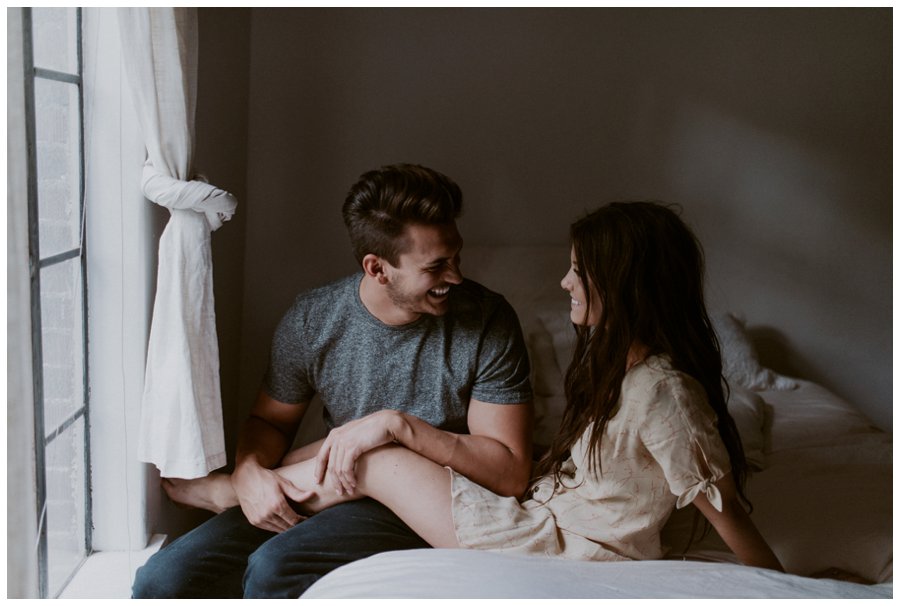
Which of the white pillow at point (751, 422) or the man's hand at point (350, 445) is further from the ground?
the man's hand at point (350, 445)

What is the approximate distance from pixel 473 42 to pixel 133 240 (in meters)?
1.69

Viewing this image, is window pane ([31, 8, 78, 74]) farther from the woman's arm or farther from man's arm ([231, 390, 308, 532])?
the woman's arm

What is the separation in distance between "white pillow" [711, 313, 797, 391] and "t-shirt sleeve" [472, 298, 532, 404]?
4.08 feet

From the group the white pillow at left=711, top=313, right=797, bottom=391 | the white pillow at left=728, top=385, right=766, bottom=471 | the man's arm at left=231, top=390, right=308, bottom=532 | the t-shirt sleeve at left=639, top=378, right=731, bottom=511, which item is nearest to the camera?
the t-shirt sleeve at left=639, top=378, right=731, bottom=511

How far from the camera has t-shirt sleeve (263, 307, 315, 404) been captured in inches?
77.4

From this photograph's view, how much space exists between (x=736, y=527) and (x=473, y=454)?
0.55 metres

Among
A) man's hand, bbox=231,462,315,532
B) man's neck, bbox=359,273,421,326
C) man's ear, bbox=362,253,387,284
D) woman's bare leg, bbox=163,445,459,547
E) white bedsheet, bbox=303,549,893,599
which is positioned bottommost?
man's hand, bbox=231,462,315,532

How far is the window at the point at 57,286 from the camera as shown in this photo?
4.94 ft

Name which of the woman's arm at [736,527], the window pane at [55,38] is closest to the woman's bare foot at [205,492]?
the window pane at [55,38]

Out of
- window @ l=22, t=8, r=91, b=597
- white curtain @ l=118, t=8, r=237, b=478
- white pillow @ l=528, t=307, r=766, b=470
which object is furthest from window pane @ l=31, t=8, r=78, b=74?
white pillow @ l=528, t=307, r=766, b=470

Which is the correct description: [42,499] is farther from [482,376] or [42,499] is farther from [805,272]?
[805,272]

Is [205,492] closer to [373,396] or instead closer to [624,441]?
[373,396]

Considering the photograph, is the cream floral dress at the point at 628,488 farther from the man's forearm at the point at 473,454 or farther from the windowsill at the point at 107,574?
the windowsill at the point at 107,574

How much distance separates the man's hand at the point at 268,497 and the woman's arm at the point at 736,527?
2.64 ft
